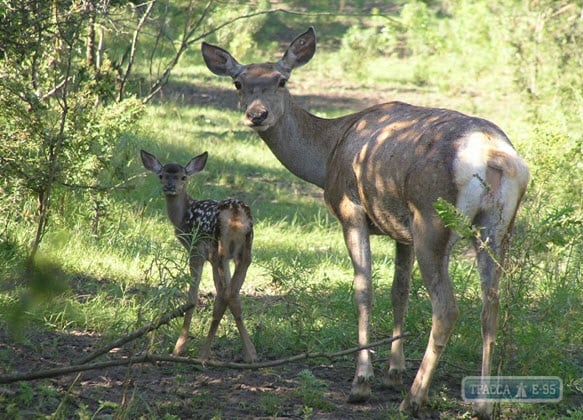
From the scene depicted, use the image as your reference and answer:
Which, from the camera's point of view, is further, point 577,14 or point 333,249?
point 577,14

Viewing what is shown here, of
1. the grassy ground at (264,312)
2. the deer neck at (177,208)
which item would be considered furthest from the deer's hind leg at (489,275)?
the deer neck at (177,208)

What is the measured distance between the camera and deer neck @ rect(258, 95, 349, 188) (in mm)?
8273

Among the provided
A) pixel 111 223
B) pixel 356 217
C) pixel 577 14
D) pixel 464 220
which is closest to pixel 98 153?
pixel 111 223

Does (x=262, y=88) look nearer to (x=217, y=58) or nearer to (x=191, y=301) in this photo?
(x=217, y=58)

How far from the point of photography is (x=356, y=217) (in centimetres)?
745

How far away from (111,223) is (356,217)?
3771 mm

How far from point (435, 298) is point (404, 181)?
2.62 ft

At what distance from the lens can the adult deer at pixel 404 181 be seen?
6.33 metres

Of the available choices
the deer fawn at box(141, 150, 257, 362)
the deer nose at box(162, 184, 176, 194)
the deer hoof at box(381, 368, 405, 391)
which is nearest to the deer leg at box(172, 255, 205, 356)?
the deer fawn at box(141, 150, 257, 362)

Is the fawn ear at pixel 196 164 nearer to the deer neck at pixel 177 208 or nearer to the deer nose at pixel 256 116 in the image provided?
the deer neck at pixel 177 208

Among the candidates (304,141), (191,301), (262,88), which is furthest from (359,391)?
(262,88)

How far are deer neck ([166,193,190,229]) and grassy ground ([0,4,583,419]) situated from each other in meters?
0.34

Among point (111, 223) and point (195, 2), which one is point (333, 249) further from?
point (195, 2)

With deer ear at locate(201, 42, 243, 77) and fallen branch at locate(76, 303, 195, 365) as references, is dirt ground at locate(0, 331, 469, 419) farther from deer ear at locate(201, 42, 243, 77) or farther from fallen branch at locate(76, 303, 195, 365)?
deer ear at locate(201, 42, 243, 77)
